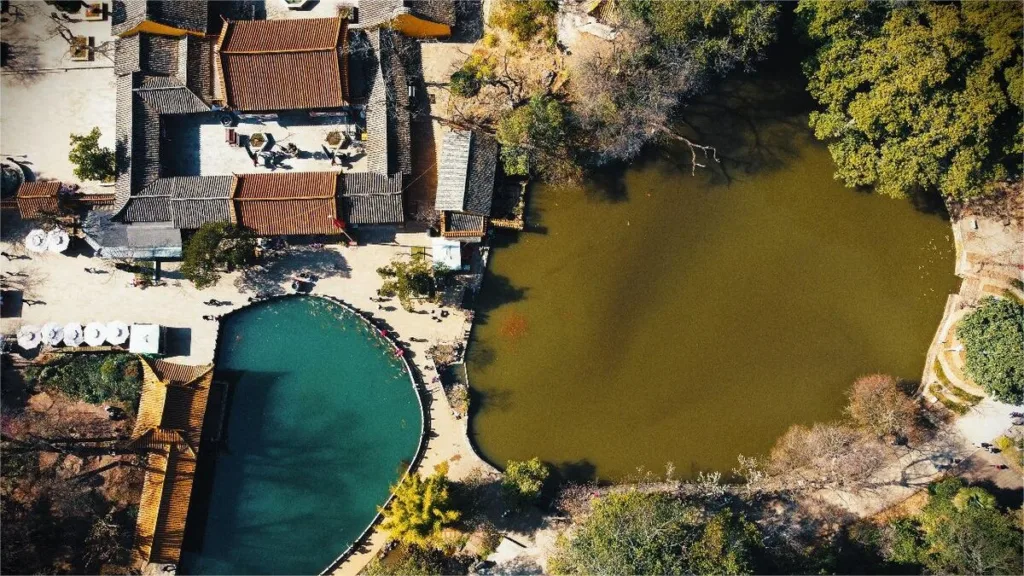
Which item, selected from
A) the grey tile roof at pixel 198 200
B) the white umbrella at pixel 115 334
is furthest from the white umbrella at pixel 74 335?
the grey tile roof at pixel 198 200

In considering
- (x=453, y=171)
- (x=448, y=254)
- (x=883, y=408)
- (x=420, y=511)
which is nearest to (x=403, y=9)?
(x=453, y=171)

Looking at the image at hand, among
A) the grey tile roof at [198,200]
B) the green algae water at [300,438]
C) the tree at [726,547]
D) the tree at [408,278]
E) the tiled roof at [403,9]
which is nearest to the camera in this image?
the tree at [726,547]

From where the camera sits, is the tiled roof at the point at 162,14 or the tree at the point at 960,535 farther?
the tiled roof at the point at 162,14

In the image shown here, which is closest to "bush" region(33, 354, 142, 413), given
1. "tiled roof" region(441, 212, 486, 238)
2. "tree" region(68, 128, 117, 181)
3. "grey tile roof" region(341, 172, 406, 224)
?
"tree" region(68, 128, 117, 181)

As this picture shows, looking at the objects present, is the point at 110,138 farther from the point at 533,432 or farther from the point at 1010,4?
the point at 1010,4

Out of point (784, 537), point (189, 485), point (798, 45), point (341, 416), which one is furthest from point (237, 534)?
point (798, 45)

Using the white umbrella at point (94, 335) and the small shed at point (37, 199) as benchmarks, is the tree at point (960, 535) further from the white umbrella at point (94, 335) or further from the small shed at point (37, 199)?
the small shed at point (37, 199)
